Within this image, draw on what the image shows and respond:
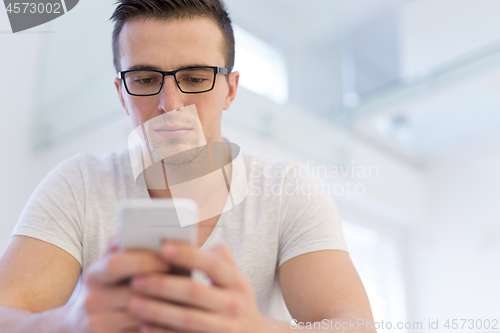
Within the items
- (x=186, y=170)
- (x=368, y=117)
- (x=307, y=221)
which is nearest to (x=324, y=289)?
(x=307, y=221)

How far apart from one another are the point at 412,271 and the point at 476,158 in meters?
1.14

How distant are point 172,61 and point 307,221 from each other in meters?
0.44

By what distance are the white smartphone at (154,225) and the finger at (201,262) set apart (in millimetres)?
11

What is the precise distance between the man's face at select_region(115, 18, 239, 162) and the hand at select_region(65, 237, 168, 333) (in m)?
0.53

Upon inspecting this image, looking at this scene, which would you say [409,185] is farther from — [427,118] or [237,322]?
[237,322]

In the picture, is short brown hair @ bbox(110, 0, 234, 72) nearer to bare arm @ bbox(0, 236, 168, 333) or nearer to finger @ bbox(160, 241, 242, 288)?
bare arm @ bbox(0, 236, 168, 333)

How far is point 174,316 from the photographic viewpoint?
42 centimetres

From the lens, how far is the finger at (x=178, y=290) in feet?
1.36

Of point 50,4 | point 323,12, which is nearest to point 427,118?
point 323,12

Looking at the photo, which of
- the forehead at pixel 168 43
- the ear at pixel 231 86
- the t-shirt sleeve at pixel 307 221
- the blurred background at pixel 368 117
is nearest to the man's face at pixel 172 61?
the forehead at pixel 168 43

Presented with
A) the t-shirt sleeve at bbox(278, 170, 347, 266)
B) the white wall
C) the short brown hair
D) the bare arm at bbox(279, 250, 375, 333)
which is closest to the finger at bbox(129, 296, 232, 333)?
the bare arm at bbox(279, 250, 375, 333)

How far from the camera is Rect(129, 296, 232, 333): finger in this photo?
0.42 metres

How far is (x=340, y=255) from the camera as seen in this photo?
0.90 metres

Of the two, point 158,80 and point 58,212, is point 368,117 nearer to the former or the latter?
point 158,80
